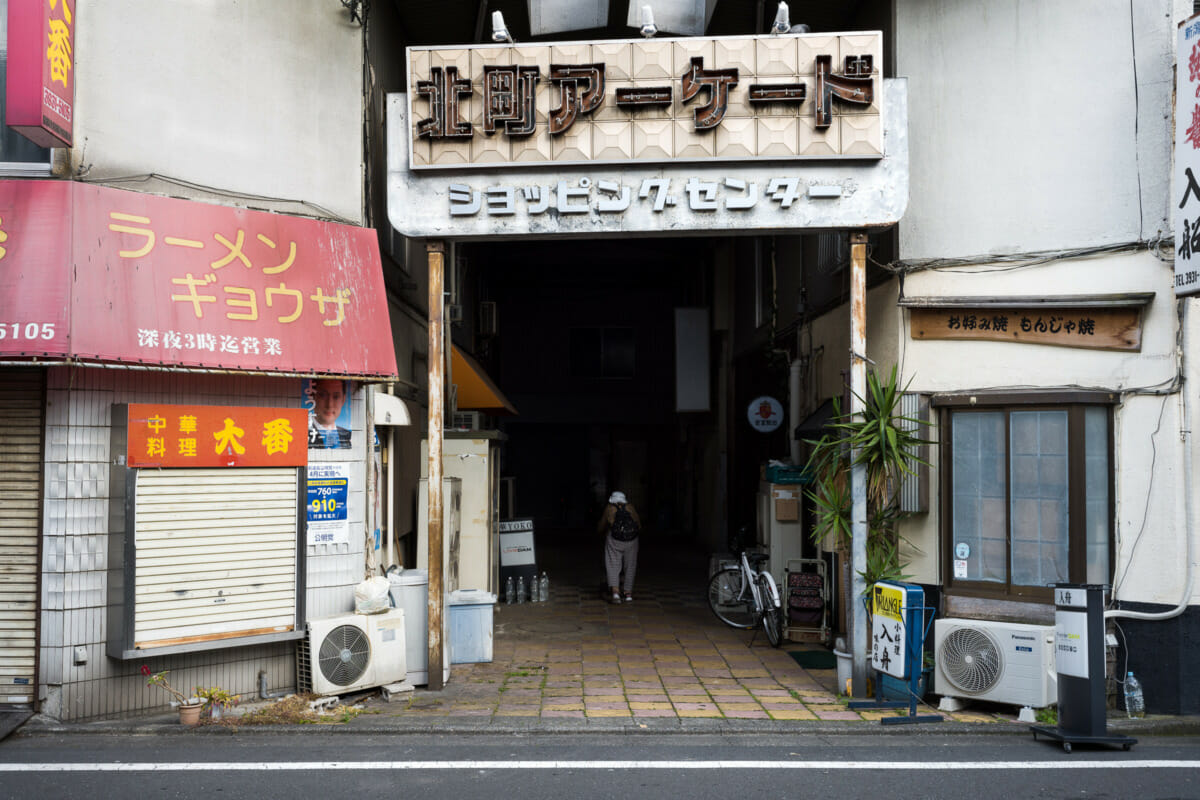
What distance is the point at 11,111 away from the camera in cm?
708

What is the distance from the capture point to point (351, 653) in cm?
843

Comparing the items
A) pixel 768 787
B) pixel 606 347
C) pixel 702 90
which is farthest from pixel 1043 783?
pixel 606 347

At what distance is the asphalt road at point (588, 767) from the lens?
620cm

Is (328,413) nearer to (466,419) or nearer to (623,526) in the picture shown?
(466,419)

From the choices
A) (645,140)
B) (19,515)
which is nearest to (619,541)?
(645,140)

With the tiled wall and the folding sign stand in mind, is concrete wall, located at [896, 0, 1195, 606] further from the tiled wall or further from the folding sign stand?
the tiled wall

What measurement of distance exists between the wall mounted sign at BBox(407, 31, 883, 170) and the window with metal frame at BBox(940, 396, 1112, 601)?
10.1ft

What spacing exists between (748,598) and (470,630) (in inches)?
167

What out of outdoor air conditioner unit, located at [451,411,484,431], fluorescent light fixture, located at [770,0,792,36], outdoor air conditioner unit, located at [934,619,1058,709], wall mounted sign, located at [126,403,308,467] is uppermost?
fluorescent light fixture, located at [770,0,792,36]

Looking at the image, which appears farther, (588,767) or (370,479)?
(370,479)

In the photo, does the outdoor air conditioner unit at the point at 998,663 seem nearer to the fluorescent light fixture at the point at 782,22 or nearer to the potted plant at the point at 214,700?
the fluorescent light fixture at the point at 782,22

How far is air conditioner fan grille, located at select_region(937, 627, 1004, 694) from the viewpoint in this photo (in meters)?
8.08

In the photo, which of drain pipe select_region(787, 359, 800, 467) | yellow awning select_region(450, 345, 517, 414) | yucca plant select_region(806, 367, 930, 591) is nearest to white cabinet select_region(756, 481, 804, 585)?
drain pipe select_region(787, 359, 800, 467)

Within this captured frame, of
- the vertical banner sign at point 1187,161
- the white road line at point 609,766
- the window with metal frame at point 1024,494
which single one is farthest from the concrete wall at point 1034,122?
the white road line at point 609,766
